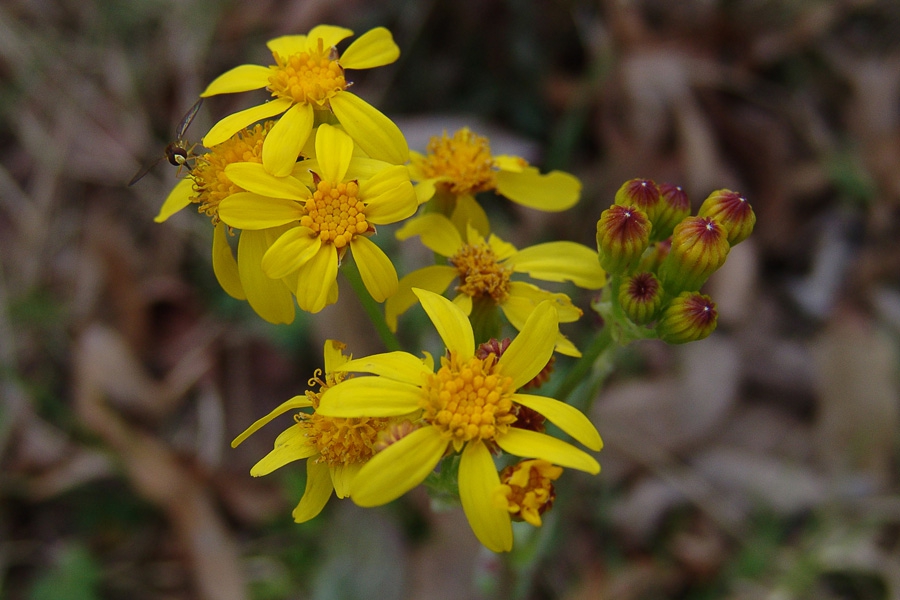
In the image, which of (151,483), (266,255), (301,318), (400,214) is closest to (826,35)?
(301,318)

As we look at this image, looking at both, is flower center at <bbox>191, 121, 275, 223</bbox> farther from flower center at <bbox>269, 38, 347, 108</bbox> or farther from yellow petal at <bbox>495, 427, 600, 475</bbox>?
yellow petal at <bbox>495, 427, 600, 475</bbox>

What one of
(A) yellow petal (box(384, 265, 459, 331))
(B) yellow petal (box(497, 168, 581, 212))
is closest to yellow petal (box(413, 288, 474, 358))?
(A) yellow petal (box(384, 265, 459, 331))

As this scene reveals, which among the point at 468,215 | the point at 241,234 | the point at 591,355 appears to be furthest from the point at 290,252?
the point at 591,355

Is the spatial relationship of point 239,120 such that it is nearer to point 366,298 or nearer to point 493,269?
point 366,298

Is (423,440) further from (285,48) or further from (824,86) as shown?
(824,86)

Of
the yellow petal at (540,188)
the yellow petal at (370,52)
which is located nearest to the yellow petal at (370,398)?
the yellow petal at (540,188)
